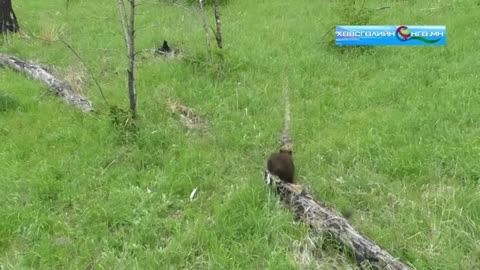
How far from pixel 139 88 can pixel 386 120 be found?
2969 millimetres

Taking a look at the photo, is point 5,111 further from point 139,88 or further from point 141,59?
point 141,59

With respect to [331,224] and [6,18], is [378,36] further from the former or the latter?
[6,18]

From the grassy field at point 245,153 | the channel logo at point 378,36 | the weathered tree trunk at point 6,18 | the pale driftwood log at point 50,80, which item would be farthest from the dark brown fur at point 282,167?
the weathered tree trunk at point 6,18

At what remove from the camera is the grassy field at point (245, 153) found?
3.36 m

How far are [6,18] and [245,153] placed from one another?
6.31m

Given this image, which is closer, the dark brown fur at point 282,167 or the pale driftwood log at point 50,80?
the dark brown fur at point 282,167

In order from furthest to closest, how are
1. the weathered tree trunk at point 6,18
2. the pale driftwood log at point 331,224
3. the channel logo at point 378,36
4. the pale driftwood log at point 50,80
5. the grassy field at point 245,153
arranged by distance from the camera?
the weathered tree trunk at point 6,18
the channel logo at point 378,36
the pale driftwood log at point 50,80
the grassy field at point 245,153
the pale driftwood log at point 331,224

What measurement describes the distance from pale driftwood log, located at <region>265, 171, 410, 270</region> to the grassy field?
10cm

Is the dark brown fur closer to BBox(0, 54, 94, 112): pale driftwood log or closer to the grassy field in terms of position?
the grassy field

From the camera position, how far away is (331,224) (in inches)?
131

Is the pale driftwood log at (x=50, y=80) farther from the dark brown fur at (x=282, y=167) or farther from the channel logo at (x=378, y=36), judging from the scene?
the channel logo at (x=378, y=36)

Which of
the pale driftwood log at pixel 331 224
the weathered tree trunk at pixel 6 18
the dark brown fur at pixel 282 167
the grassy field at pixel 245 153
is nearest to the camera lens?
the pale driftwood log at pixel 331 224

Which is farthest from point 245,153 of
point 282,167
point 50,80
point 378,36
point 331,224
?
point 378,36

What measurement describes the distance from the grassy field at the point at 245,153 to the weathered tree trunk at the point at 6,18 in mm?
1089
